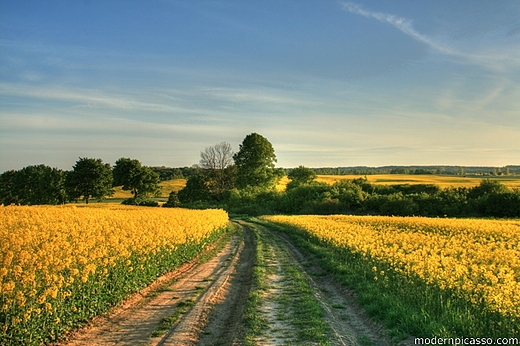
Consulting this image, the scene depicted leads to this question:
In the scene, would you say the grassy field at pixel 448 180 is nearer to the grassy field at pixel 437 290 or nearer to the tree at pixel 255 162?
the tree at pixel 255 162

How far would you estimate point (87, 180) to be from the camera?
2704 inches

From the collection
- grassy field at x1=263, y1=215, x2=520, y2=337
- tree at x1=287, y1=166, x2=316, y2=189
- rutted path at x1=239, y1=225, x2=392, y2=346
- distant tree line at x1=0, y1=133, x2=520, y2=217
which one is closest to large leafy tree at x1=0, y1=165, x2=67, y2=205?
distant tree line at x1=0, y1=133, x2=520, y2=217

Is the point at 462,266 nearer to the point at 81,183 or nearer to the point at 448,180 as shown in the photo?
the point at 81,183

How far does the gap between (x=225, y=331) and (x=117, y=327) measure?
8.18ft

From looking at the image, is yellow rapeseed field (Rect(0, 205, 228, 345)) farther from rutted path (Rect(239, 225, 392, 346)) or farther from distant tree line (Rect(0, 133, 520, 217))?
distant tree line (Rect(0, 133, 520, 217))

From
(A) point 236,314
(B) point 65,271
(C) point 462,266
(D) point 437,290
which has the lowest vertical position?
(A) point 236,314

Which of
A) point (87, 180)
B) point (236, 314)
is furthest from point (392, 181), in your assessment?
point (236, 314)

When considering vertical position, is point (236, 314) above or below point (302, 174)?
below

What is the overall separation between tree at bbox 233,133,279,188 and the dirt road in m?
61.4

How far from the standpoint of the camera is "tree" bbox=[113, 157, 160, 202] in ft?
236

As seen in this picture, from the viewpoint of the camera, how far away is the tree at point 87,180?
68.7 m

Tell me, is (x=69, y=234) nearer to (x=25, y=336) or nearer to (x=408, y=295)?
(x=25, y=336)

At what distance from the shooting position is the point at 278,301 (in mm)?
10570

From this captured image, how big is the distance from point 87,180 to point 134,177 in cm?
809
